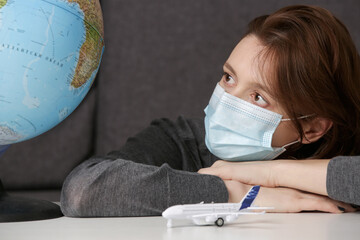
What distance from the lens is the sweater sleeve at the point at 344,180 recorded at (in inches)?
46.6

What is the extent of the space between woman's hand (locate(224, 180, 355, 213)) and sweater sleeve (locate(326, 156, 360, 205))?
68 mm

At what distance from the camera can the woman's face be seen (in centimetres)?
135

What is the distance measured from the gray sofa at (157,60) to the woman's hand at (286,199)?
1.13 metres

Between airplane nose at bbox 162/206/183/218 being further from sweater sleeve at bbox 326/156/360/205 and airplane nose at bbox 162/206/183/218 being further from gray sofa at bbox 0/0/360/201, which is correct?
gray sofa at bbox 0/0/360/201

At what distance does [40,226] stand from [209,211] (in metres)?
0.35

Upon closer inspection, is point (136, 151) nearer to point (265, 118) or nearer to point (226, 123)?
point (226, 123)

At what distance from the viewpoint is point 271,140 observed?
1413 mm

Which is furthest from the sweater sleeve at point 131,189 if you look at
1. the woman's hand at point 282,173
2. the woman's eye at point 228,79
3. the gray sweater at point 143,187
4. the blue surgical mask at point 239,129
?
the woman's eye at point 228,79

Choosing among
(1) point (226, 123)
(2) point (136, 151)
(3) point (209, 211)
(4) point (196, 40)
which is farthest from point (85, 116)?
(3) point (209, 211)

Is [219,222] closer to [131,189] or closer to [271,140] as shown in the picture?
[131,189]

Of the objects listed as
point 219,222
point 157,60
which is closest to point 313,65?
point 219,222

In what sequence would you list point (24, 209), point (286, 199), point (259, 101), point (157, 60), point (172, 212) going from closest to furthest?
point (172, 212)
point (24, 209)
point (286, 199)
point (259, 101)
point (157, 60)

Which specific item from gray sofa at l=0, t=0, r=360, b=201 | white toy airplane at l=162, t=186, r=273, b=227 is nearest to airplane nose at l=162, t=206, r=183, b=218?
white toy airplane at l=162, t=186, r=273, b=227

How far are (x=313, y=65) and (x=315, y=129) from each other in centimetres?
24
